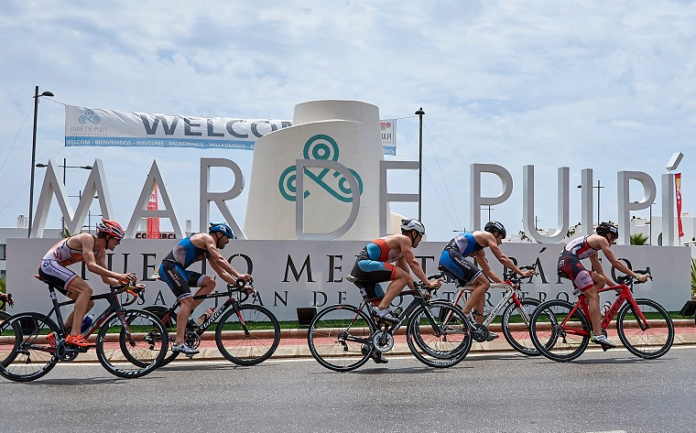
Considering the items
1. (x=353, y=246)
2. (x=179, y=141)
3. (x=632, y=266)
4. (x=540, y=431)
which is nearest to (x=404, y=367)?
(x=540, y=431)

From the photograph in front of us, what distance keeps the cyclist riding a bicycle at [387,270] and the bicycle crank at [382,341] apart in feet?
0.60

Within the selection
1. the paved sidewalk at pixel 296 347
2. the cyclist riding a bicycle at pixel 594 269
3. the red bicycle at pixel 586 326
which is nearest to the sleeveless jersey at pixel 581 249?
the cyclist riding a bicycle at pixel 594 269

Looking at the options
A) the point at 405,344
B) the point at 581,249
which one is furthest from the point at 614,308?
the point at 405,344

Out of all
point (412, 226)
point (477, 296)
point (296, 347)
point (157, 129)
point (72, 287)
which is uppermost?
point (157, 129)

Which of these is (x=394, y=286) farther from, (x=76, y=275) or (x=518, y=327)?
(x=76, y=275)

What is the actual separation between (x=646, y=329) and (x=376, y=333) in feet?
12.0

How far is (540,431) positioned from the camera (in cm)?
591

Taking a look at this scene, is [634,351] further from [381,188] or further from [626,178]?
[626,178]

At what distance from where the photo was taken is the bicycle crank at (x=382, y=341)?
368 inches

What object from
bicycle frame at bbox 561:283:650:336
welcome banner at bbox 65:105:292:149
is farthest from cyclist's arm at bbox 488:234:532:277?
welcome banner at bbox 65:105:292:149

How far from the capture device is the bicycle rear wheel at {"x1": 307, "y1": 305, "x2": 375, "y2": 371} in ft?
30.5

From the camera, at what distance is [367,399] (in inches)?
287

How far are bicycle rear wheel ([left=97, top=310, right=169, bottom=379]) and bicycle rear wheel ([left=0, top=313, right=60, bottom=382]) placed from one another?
530 mm

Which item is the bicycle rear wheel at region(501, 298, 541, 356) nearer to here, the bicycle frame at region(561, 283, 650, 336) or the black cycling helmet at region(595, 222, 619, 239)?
the bicycle frame at region(561, 283, 650, 336)
